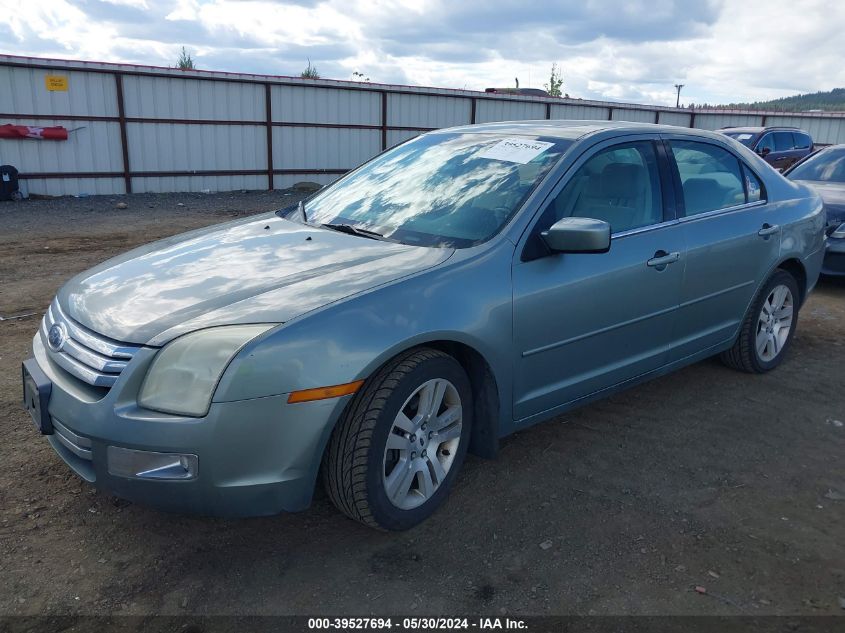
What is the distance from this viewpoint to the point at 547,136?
12.5ft

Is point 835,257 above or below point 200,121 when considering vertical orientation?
below

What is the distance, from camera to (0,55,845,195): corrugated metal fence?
50.9ft

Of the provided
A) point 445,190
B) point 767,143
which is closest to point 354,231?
point 445,190

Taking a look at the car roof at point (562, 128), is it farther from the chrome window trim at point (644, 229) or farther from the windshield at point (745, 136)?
the windshield at point (745, 136)

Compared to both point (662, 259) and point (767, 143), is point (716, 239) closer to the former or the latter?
point (662, 259)

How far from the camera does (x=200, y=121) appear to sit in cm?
1761

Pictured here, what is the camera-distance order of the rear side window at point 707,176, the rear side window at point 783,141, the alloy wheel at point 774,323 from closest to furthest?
the rear side window at point 707,176, the alloy wheel at point 774,323, the rear side window at point 783,141

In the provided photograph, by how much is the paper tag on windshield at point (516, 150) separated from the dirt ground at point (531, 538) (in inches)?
57.8

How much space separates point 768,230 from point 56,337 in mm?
4036

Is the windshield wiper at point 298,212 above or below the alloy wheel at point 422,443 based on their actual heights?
above

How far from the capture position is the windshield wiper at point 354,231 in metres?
3.48

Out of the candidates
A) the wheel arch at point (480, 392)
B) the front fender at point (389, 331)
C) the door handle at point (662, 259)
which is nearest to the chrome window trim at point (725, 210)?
the door handle at point (662, 259)

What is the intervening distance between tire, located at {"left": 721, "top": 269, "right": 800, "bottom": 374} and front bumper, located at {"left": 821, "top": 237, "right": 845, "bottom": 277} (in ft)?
8.40

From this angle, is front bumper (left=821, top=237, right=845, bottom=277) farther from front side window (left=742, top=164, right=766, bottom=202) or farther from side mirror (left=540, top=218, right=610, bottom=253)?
side mirror (left=540, top=218, right=610, bottom=253)
